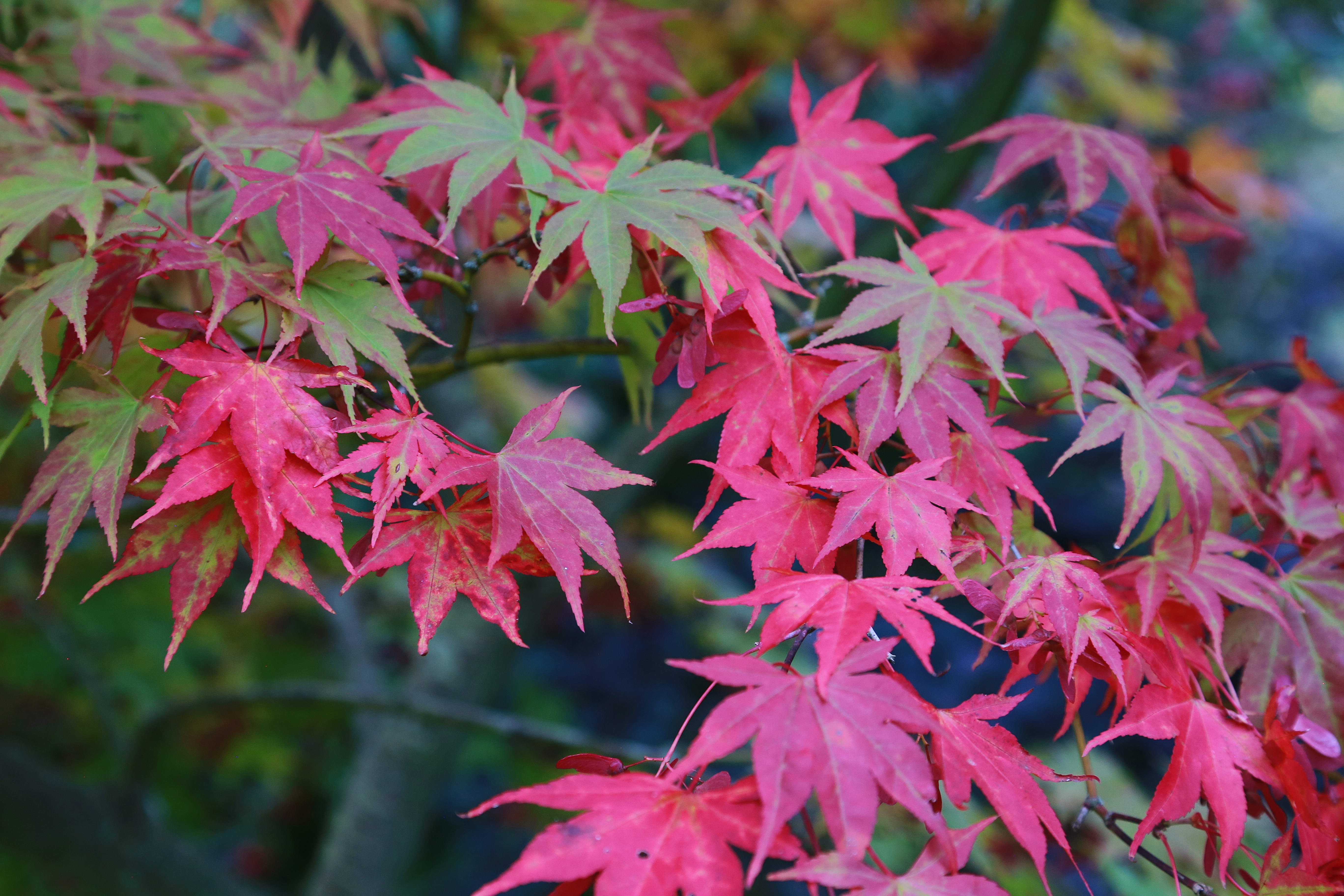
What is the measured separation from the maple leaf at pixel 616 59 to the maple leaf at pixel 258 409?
0.83 metres

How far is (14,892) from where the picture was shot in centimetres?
257

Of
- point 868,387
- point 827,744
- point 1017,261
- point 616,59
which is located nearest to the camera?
point 827,744

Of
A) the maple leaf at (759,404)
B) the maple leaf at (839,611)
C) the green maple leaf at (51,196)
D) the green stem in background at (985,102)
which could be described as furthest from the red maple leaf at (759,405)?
the green stem in background at (985,102)

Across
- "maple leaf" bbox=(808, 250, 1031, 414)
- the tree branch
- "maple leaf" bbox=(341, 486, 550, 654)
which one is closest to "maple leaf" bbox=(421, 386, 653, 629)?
"maple leaf" bbox=(341, 486, 550, 654)

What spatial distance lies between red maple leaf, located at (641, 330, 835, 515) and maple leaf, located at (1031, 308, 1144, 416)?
0.22m

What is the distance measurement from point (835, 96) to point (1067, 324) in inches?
17.5

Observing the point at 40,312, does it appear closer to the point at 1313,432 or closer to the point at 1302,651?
the point at 1302,651

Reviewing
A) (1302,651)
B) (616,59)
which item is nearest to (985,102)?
(616,59)

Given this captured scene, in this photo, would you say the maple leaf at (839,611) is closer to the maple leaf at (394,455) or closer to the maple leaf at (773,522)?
the maple leaf at (773,522)

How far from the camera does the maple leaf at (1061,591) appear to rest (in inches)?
26.9

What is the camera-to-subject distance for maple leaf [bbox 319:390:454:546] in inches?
26.5

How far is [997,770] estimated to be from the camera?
66 cm

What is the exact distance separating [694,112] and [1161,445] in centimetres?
78

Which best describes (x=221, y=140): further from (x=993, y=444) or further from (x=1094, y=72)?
(x=1094, y=72)
